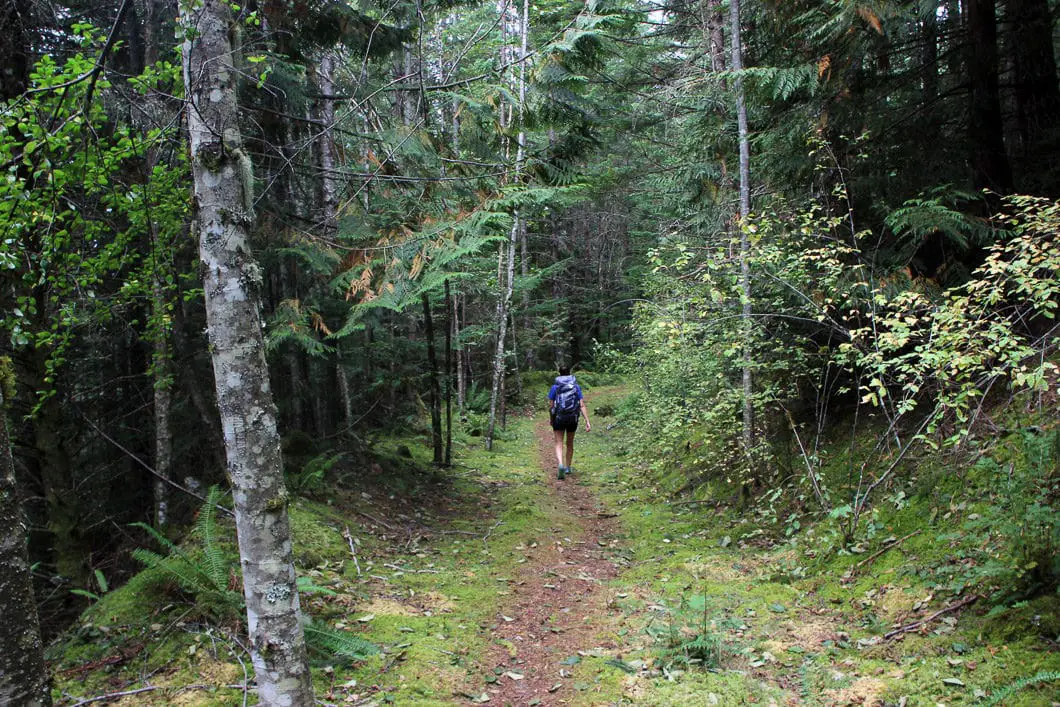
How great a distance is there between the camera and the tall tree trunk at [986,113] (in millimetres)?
6270

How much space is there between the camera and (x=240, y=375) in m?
3.27

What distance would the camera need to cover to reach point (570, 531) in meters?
8.45

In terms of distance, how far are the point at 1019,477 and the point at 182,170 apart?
8177mm

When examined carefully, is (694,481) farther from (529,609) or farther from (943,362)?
(943,362)

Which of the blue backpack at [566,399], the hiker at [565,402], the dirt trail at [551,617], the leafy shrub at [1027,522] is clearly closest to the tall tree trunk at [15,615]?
the dirt trail at [551,617]

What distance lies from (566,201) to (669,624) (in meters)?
6.57

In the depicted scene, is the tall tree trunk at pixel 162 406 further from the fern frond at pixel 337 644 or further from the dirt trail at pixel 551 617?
the dirt trail at pixel 551 617

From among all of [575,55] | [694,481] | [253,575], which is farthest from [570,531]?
[575,55]

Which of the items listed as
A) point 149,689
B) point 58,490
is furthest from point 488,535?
point 58,490

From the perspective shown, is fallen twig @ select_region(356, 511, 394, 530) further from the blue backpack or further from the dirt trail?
the blue backpack

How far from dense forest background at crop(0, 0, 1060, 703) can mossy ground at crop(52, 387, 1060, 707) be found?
0.51 metres

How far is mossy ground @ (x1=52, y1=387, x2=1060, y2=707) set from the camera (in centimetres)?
382

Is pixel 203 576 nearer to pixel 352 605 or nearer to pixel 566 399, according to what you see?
pixel 352 605

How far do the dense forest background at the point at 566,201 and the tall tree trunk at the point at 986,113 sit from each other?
29mm
